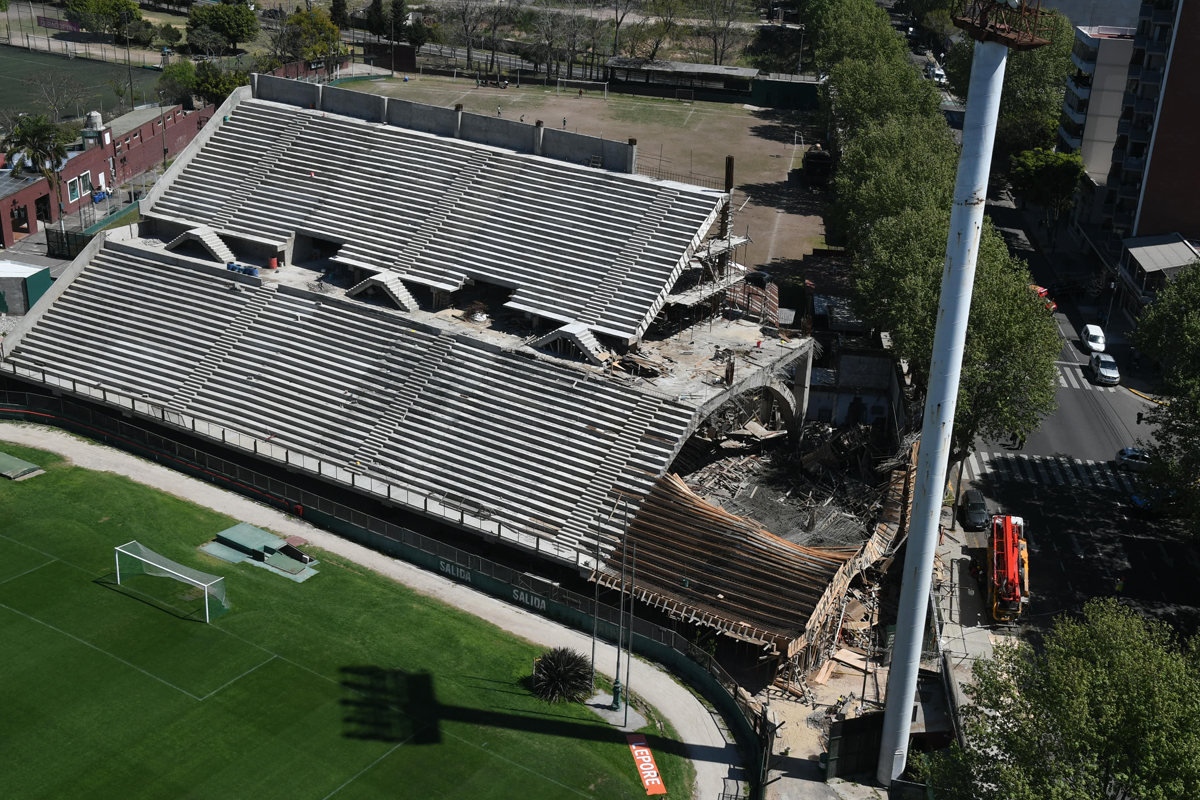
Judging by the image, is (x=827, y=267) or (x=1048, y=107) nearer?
(x=827, y=267)

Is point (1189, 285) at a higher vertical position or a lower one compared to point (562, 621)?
higher

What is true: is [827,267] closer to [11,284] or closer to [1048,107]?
[1048,107]

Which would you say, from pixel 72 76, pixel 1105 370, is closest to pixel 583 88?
pixel 72 76

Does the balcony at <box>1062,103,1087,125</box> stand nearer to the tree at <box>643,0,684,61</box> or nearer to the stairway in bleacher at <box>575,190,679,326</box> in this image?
the stairway in bleacher at <box>575,190,679,326</box>

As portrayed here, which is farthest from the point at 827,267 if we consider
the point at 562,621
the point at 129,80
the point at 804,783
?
the point at 129,80

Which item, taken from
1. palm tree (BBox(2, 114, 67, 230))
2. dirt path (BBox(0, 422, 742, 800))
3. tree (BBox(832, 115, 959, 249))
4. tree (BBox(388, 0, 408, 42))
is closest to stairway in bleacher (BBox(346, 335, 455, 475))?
dirt path (BBox(0, 422, 742, 800))

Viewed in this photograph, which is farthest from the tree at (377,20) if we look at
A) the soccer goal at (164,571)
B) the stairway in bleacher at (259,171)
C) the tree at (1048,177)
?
the soccer goal at (164,571)
